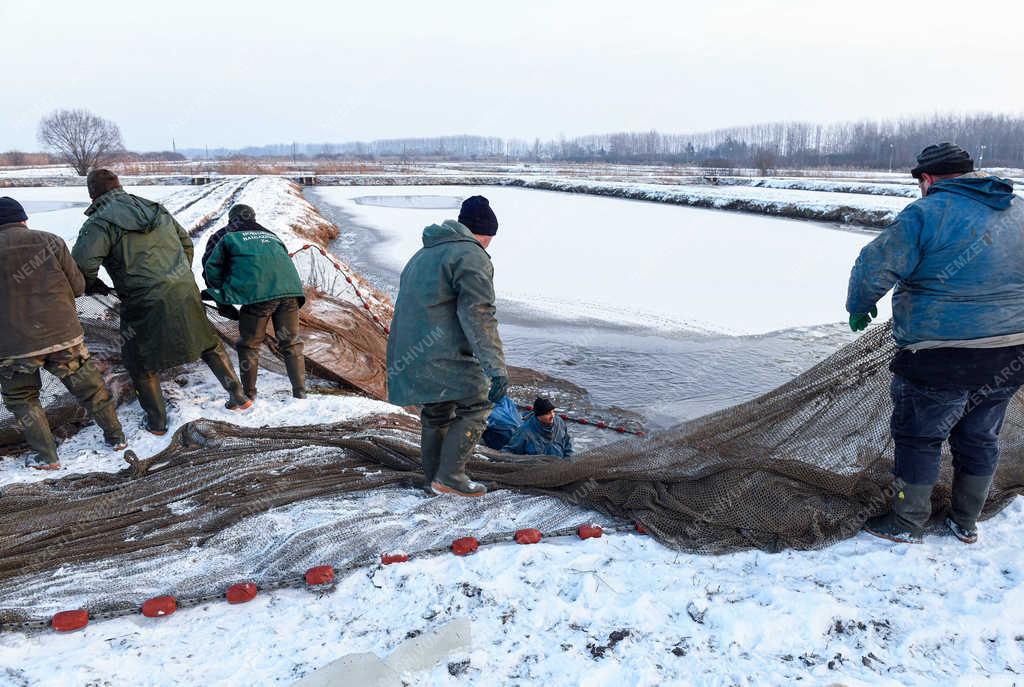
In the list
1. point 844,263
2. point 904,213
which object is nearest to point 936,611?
point 904,213

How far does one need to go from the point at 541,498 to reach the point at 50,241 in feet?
11.0

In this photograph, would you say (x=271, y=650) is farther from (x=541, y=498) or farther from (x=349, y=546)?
(x=541, y=498)

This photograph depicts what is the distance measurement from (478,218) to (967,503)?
9.13 feet

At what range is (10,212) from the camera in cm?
405

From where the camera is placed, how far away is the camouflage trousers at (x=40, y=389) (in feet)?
13.5

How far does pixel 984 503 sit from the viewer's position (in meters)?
3.33

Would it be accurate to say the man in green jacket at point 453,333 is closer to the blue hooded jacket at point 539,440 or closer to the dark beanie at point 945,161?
the blue hooded jacket at point 539,440

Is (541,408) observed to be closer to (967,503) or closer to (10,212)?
(967,503)

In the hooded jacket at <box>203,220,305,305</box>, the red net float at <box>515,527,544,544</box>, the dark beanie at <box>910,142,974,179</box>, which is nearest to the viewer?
the dark beanie at <box>910,142,974,179</box>

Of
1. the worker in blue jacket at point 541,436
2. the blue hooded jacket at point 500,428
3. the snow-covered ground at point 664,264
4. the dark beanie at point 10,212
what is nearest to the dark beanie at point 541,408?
the worker in blue jacket at point 541,436

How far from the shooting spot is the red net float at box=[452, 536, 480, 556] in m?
3.16

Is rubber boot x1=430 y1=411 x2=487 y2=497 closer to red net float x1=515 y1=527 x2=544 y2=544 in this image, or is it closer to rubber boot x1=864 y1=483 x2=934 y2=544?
red net float x1=515 y1=527 x2=544 y2=544

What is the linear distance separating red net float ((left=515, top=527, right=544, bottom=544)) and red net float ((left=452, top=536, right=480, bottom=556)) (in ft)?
0.68

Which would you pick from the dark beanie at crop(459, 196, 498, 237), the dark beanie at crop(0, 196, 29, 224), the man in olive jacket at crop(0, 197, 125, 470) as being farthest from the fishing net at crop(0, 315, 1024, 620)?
the dark beanie at crop(0, 196, 29, 224)
